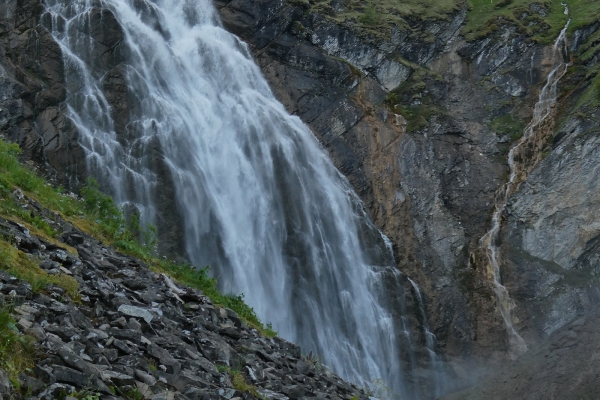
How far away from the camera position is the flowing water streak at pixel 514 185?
2919 cm

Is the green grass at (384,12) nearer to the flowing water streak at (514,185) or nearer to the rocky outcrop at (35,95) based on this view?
the flowing water streak at (514,185)

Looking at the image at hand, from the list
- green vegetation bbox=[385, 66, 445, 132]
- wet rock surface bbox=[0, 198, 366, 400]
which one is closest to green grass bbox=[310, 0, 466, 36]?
green vegetation bbox=[385, 66, 445, 132]

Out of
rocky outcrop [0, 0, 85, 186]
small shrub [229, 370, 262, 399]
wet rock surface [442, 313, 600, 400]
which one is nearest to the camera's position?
small shrub [229, 370, 262, 399]

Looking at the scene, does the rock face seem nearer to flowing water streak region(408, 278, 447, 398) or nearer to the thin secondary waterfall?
flowing water streak region(408, 278, 447, 398)

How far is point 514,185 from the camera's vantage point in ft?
106

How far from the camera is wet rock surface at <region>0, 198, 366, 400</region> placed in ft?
25.3

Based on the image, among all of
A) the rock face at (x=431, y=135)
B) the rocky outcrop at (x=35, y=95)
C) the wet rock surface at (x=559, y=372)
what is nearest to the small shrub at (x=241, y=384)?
the wet rock surface at (x=559, y=372)

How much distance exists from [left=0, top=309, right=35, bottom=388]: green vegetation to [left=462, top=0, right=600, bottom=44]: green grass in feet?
120

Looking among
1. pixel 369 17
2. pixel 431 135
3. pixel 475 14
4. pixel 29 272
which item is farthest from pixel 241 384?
pixel 475 14

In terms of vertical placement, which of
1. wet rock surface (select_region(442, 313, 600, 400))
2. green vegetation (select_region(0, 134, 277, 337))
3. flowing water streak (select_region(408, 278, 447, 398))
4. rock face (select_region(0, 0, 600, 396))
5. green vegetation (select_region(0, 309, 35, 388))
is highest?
rock face (select_region(0, 0, 600, 396))

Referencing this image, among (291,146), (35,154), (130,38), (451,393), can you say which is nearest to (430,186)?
(291,146)

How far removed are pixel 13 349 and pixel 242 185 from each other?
68.7 feet

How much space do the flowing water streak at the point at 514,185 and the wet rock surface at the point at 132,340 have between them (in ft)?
55.0

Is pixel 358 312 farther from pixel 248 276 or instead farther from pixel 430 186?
pixel 430 186
